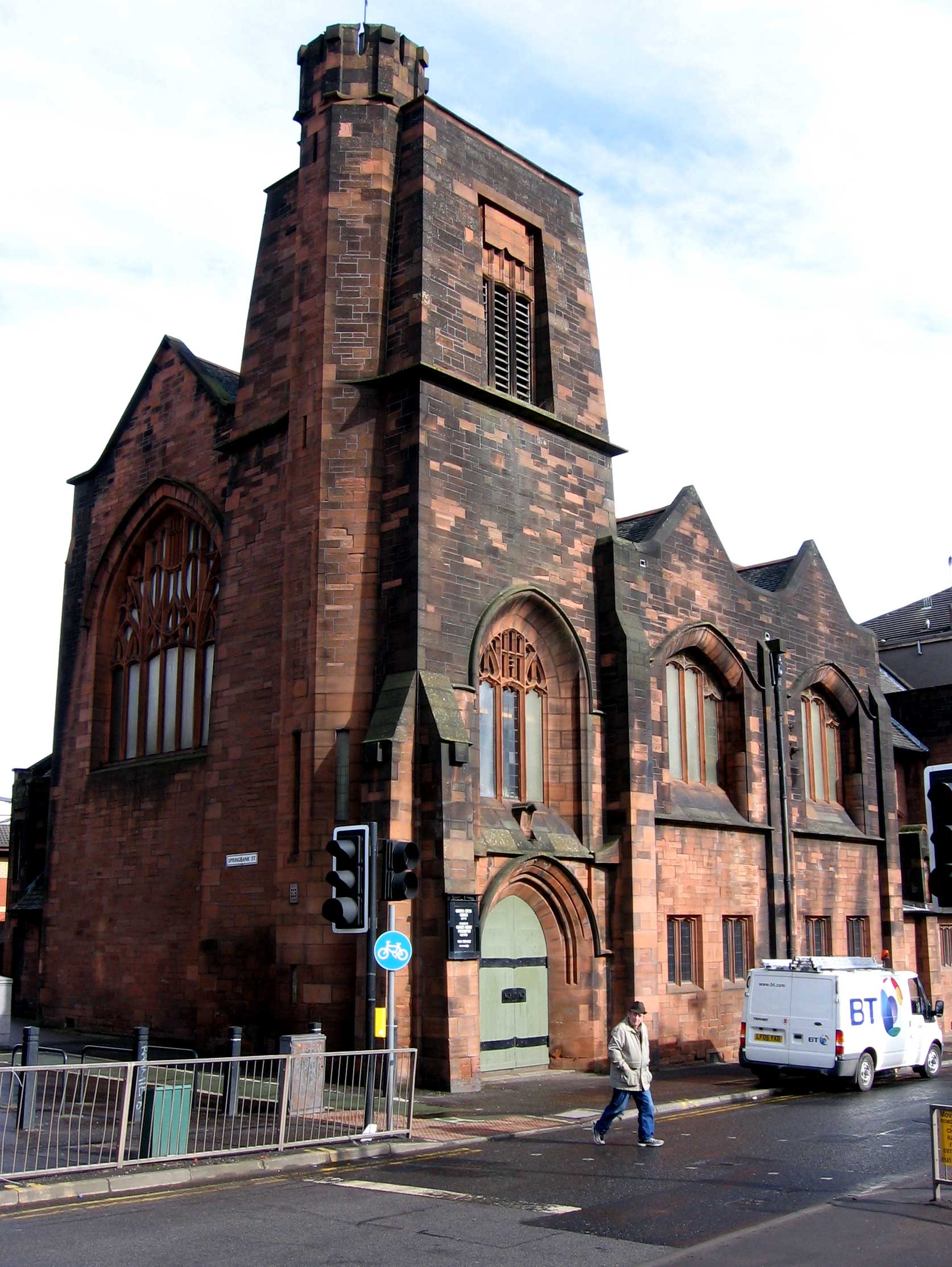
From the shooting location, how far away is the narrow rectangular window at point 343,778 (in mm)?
18203

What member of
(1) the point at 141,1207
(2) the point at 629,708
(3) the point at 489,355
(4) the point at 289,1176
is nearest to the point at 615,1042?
(4) the point at 289,1176

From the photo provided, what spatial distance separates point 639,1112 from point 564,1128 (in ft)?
6.00

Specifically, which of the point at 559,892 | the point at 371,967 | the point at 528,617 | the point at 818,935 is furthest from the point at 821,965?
the point at 371,967

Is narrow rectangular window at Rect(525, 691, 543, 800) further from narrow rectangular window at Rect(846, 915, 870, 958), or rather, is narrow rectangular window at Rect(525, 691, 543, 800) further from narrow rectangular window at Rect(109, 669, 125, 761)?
narrow rectangular window at Rect(846, 915, 870, 958)

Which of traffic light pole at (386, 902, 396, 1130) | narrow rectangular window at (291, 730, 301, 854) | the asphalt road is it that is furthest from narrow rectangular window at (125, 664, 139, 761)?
the asphalt road

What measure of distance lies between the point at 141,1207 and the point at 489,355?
15.4 m

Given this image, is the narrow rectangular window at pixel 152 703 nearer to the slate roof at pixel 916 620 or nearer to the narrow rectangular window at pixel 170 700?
the narrow rectangular window at pixel 170 700

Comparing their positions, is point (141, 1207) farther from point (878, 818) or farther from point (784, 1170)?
point (878, 818)

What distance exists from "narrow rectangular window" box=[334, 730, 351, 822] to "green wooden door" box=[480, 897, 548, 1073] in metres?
2.77

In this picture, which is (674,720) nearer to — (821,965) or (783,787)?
(783,787)

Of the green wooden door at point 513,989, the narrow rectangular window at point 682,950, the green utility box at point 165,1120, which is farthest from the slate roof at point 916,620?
the green utility box at point 165,1120

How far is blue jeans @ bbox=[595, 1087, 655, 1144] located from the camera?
1286cm

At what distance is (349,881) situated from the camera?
13.1 meters

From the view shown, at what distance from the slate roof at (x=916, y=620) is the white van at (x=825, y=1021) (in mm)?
21553
